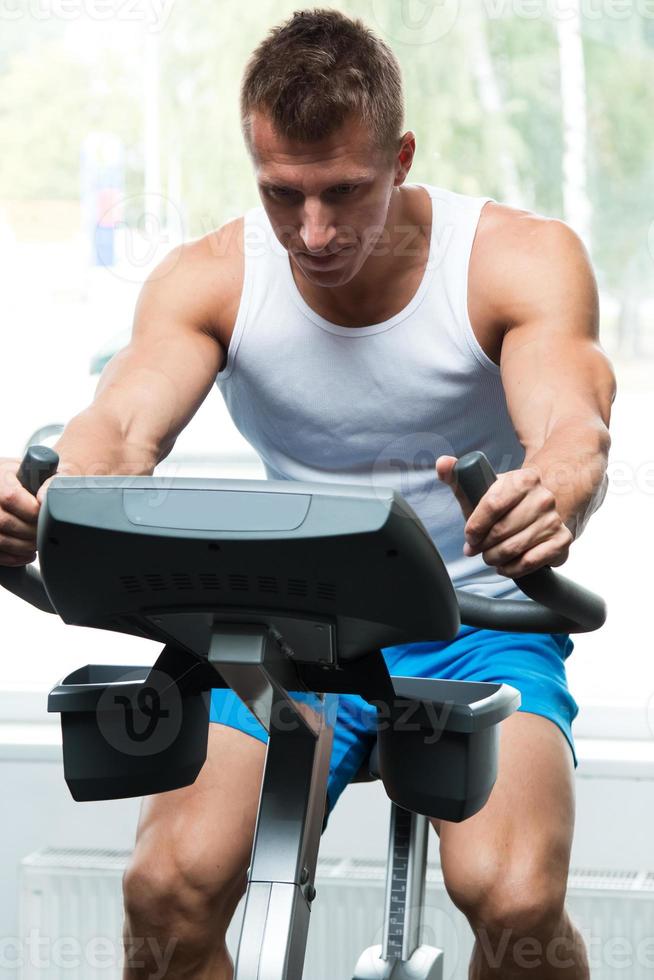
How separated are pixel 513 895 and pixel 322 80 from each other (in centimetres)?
95

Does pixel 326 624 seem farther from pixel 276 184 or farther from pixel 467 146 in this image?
pixel 467 146

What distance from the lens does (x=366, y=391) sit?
1696 millimetres

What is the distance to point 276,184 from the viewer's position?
1.47 metres

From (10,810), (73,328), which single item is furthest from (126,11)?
(10,810)

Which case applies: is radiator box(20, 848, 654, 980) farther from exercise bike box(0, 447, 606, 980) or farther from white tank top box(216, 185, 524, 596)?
exercise bike box(0, 447, 606, 980)

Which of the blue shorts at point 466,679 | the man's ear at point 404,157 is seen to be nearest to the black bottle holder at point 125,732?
the blue shorts at point 466,679

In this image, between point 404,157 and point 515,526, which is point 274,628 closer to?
point 515,526

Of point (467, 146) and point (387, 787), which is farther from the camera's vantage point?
point (467, 146)

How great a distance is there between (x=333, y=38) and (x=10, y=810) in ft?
5.28

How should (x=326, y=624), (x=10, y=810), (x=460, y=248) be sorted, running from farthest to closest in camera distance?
(x=10, y=810) < (x=460, y=248) < (x=326, y=624)

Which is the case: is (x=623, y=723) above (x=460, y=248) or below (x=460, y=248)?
below

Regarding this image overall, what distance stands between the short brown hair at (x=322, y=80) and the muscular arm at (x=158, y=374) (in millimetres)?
284

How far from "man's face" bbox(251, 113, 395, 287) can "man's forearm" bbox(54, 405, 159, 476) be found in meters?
0.32

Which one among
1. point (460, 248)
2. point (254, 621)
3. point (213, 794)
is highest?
point (460, 248)
